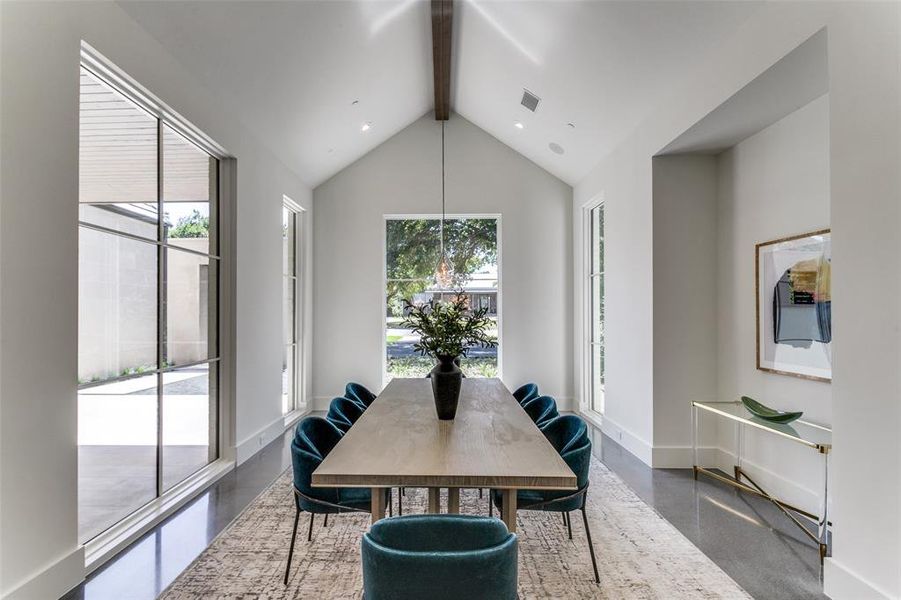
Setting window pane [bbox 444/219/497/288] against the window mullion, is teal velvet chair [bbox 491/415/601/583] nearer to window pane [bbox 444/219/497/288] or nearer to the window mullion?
the window mullion

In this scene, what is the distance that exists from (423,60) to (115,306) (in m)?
3.87

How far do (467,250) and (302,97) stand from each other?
9.98ft

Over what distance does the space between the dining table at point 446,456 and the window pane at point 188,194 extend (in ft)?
6.60

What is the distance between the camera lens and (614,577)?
2.32m

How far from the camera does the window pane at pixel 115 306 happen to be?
97.3 inches

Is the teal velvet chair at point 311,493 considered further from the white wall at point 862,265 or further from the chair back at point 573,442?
the white wall at point 862,265

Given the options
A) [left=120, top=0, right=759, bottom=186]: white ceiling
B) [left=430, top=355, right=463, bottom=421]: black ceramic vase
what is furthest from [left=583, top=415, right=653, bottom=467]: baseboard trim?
[left=120, top=0, right=759, bottom=186]: white ceiling

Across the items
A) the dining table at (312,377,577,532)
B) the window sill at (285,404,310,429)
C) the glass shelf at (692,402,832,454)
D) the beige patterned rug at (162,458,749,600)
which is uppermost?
the dining table at (312,377,577,532)

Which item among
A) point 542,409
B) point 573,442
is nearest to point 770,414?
point 542,409

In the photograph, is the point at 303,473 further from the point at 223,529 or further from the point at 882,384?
the point at 882,384

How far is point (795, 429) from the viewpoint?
9.31 feet

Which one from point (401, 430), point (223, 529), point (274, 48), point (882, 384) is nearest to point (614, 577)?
point (401, 430)

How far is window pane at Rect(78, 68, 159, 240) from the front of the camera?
2.49 m

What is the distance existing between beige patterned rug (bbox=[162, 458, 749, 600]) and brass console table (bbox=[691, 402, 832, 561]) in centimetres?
69
